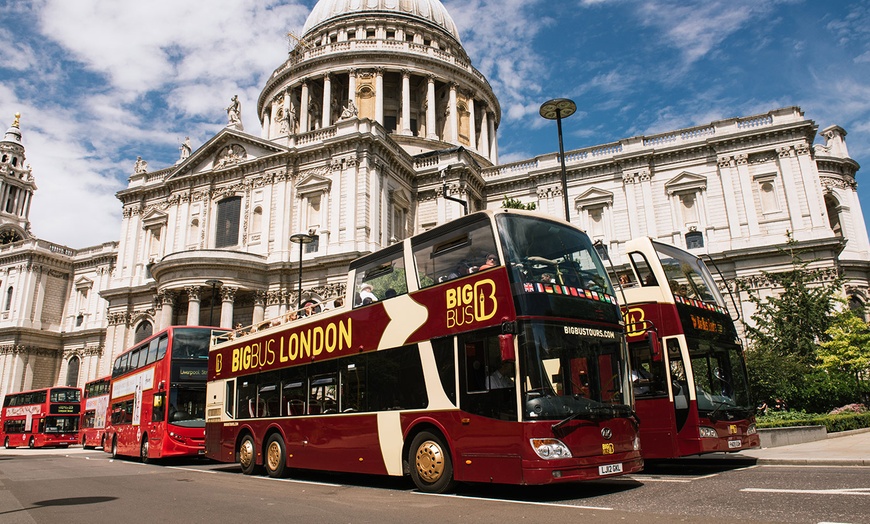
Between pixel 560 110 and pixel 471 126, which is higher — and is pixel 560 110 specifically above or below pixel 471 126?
below

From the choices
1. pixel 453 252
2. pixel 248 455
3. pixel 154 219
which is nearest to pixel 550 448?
pixel 453 252

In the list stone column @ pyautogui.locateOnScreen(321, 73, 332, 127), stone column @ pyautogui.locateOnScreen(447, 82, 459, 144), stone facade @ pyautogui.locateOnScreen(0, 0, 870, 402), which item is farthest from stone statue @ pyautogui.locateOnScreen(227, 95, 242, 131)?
stone column @ pyautogui.locateOnScreen(447, 82, 459, 144)

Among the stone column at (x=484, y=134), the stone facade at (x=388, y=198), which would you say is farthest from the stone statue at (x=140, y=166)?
the stone column at (x=484, y=134)

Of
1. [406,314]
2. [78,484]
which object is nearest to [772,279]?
[406,314]

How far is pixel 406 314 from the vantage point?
10531 mm

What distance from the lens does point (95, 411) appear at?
30781mm

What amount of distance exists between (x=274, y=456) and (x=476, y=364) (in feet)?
22.8

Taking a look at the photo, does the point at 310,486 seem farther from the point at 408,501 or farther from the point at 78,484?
the point at 78,484

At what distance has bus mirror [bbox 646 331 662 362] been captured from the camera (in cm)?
999

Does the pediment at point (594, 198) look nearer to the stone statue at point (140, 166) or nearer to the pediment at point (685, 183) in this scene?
the pediment at point (685, 183)

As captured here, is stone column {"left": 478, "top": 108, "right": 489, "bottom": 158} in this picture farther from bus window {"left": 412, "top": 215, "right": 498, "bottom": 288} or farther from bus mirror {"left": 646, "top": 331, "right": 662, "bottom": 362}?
bus window {"left": 412, "top": 215, "right": 498, "bottom": 288}

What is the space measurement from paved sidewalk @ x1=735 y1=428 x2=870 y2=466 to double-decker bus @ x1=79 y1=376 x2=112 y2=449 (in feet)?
88.7

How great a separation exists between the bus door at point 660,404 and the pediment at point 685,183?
2732cm

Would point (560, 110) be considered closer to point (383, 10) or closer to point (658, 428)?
point (658, 428)
